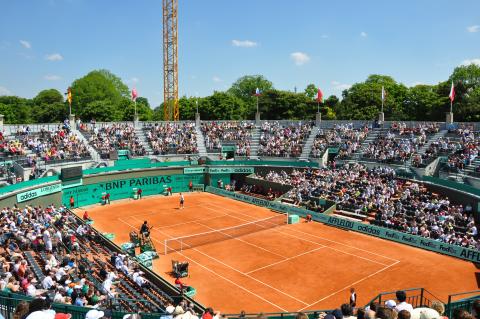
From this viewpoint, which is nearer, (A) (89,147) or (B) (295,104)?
(A) (89,147)

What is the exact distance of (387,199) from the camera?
3603 centimetres

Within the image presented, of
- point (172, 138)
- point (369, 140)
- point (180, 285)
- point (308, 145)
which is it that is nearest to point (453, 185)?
point (369, 140)

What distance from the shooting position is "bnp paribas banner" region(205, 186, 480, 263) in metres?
26.6

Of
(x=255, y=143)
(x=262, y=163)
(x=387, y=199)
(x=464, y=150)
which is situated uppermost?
(x=255, y=143)

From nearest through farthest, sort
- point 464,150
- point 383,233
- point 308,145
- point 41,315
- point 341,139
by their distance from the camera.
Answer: point 41,315, point 383,233, point 464,150, point 341,139, point 308,145

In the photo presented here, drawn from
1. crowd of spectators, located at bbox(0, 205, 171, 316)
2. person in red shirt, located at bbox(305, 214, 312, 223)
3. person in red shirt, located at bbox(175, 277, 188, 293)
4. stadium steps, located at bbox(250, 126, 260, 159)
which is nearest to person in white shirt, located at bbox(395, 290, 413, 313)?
crowd of spectators, located at bbox(0, 205, 171, 316)

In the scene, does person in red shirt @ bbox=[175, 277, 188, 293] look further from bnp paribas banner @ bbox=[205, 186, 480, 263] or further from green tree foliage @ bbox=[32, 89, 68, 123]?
green tree foliage @ bbox=[32, 89, 68, 123]

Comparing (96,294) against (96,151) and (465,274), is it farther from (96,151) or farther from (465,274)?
(96,151)

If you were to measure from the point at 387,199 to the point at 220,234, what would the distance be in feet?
50.5

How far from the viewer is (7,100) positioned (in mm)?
105438

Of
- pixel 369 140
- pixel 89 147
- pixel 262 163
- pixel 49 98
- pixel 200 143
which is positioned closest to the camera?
pixel 89 147

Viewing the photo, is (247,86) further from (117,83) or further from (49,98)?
(49,98)

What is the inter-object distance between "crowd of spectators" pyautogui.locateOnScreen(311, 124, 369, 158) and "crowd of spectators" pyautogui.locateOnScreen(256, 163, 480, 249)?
11.5 feet

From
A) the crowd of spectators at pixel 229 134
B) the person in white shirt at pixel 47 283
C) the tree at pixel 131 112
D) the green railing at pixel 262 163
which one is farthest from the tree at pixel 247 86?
the person in white shirt at pixel 47 283
